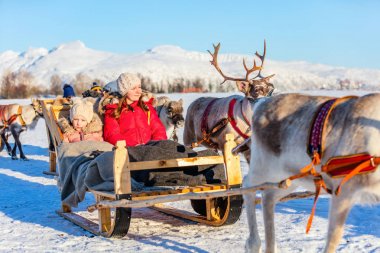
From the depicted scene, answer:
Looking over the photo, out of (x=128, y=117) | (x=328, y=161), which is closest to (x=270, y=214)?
(x=328, y=161)

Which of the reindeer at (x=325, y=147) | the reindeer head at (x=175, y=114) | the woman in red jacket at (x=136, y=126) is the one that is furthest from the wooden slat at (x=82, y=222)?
the reindeer head at (x=175, y=114)

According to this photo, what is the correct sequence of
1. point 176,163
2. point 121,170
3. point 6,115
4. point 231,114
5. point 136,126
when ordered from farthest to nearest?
point 6,115 → point 231,114 → point 136,126 → point 176,163 → point 121,170

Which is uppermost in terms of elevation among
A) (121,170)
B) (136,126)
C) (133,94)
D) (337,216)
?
(133,94)

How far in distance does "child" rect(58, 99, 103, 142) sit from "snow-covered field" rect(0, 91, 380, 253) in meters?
0.93

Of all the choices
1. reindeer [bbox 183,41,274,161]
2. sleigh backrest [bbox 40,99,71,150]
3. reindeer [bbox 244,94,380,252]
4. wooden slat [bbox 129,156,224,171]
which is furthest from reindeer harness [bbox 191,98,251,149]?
reindeer [bbox 244,94,380,252]

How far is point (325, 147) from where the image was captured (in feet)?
12.6

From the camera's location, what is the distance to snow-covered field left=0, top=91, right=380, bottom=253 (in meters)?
5.38

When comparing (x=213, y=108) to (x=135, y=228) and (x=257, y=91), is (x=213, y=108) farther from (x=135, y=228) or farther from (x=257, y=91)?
(x=135, y=228)

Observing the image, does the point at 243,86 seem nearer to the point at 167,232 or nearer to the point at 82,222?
the point at 167,232

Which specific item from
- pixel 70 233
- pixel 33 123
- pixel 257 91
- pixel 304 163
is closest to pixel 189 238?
pixel 70 233

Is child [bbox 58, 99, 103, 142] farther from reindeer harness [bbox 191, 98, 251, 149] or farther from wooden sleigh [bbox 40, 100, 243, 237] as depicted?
reindeer harness [bbox 191, 98, 251, 149]

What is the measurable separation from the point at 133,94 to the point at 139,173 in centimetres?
125

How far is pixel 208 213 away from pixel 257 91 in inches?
100

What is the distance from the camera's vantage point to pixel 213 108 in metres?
8.71
